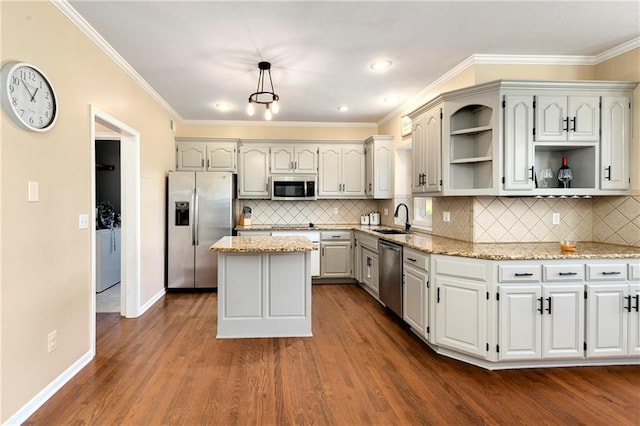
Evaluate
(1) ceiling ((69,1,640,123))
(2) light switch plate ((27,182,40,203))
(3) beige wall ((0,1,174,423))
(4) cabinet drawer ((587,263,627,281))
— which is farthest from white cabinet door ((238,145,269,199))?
(4) cabinet drawer ((587,263,627,281))

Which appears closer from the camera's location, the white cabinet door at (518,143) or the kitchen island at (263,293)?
the white cabinet door at (518,143)

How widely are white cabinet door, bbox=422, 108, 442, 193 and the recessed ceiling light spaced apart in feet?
2.09

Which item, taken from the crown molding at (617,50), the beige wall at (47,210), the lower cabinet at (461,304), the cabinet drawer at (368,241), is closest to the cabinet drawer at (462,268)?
the lower cabinet at (461,304)

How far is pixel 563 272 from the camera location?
2537 mm

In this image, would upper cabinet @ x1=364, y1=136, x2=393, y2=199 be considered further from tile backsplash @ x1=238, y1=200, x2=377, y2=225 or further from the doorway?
the doorway

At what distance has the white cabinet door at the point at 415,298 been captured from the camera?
2.94m

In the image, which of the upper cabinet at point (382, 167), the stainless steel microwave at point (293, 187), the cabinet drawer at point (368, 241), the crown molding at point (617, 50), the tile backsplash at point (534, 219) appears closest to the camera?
the crown molding at point (617, 50)

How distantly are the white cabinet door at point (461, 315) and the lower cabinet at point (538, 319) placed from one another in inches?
5.2

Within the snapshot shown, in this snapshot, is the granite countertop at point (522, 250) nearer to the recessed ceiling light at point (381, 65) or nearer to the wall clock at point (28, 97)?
the recessed ceiling light at point (381, 65)

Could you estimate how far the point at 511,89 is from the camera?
2.88 metres

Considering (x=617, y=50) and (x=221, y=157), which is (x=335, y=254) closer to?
(x=221, y=157)

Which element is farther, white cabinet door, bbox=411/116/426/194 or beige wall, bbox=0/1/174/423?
white cabinet door, bbox=411/116/426/194

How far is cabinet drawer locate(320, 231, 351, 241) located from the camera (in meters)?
5.24

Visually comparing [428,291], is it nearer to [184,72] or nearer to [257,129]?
[184,72]
